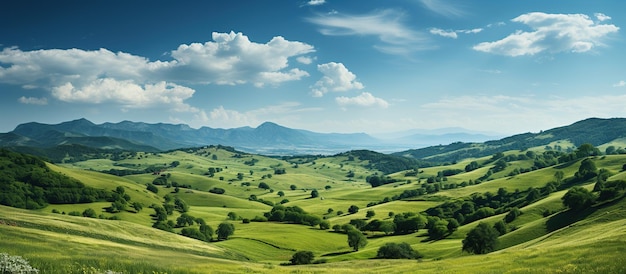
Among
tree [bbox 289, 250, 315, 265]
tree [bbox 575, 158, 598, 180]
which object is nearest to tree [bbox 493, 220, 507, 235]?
tree [bbox 289, 250, 315, 265]

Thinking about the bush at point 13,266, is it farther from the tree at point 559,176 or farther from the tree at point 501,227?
the tree at point 559,176

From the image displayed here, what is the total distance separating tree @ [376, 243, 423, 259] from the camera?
3839 inches

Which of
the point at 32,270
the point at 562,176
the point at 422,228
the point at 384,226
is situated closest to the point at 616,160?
the point at 562,176

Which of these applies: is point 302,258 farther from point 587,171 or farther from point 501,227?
point 587,171

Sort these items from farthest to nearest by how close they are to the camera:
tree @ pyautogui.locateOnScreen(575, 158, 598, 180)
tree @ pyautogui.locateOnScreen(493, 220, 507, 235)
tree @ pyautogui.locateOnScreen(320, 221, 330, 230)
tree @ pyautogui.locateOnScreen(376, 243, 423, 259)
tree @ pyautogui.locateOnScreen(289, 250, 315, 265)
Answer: tree @ pyautogui.locateOnScreen(575, 158, 598, 180)
tree @ pyautogui.locateOnScreen(320, 221, 330, 230)
tree @ pyautogui.locateOnScreen(493, 220, 507, 235)
tree @ pyautogui.locateOnScreen(376, 243, 423, 259)
tree @ pyautogui.locateOnScreen(289, 250, 315, 265)

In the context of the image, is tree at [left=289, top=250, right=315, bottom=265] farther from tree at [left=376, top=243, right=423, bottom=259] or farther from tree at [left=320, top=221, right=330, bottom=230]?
tree at [left=320, top=221, right=330, bottom=230]

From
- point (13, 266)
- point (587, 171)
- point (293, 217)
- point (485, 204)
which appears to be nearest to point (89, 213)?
point (293, 217)

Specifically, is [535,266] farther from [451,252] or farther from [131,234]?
[451,252]

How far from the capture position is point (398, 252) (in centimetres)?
9831

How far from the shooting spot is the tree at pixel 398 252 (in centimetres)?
9750

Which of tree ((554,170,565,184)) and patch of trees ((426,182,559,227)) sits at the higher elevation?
tree ((554,170,565,184))

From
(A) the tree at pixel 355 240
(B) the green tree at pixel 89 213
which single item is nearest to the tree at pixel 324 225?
(A) the tree at pixel 355 240

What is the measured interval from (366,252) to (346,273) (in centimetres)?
7749

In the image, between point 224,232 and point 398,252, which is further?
point 224,232
